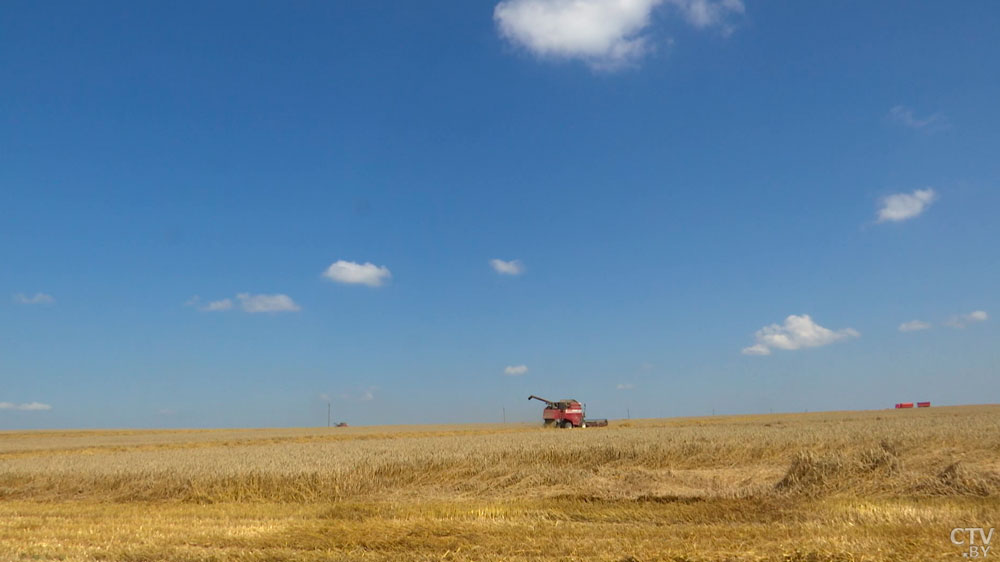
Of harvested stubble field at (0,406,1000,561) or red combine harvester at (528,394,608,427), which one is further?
red combine harvester at (528,394,608,427)

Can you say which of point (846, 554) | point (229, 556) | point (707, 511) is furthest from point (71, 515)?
point (846, 554)

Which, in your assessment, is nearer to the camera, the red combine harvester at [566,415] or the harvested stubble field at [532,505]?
the harvested stubble field at [532,505]

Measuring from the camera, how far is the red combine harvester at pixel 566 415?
57844 mm

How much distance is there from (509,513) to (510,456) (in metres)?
9.28

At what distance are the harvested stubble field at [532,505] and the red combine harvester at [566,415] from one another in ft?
117

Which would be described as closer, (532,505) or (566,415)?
(532,505)

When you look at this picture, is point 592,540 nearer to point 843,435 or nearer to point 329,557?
point 329,557

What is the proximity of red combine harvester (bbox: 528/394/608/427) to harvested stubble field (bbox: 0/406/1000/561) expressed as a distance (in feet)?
117

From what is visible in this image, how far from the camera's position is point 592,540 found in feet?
31.4

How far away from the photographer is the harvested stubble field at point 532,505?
30.3ft

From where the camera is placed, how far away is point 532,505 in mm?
13500

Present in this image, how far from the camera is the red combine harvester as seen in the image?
57844mm

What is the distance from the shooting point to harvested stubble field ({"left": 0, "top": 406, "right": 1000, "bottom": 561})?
30.3 ft

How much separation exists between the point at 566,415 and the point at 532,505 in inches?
1788
